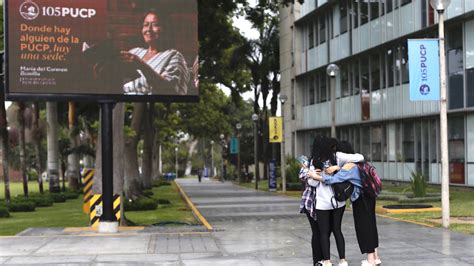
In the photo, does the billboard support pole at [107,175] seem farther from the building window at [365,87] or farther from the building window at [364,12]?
the building window at [364,12]

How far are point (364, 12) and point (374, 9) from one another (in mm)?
1161

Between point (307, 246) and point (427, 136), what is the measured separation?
714 inches

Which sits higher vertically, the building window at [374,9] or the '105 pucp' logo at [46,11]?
the building window at [374,9]

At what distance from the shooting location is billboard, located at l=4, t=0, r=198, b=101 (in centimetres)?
1348

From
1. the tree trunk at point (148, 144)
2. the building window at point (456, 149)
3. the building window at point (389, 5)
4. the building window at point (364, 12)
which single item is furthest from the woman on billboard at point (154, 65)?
the building window at point (364, 12)

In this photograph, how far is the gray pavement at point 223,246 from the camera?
9742mm

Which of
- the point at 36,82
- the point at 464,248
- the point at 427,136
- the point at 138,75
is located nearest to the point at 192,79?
the point at 138,75

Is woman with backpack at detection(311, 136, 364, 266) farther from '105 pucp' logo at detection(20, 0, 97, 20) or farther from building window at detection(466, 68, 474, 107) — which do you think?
building window at detection(466, 68, 474, 107)

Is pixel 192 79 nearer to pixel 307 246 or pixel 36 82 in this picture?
pixel 36 82

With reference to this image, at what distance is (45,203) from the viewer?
84.2ft

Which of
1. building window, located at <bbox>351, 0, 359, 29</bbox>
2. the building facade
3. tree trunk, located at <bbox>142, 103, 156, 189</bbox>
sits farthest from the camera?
building window, located at <bbox>351, 0, 359, 29</bbox>

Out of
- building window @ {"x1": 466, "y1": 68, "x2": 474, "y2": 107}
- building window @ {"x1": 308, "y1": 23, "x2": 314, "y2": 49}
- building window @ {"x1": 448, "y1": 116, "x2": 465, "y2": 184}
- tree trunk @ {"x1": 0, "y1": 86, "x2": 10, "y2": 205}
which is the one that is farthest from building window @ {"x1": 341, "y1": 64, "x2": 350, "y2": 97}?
tree trunk @ {"x1": 0, "y1": 86, "x2": 10, "y2": 205}
